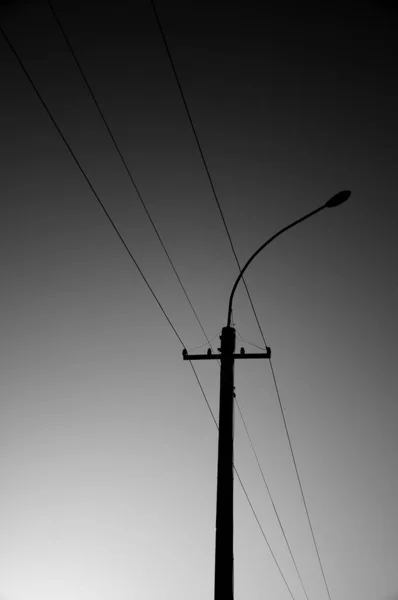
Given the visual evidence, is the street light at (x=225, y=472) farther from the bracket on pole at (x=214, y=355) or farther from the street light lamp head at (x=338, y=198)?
the street light lamp head at (x=338, y=198)

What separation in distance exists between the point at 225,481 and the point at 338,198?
18.6 feet

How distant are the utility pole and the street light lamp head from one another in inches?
129

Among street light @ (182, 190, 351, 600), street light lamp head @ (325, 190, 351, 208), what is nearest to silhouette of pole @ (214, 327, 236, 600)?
street light @ (182, 190, 351, 600)

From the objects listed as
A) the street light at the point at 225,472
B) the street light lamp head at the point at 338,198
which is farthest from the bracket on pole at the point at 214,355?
the street light lamp head at the point at 338,198

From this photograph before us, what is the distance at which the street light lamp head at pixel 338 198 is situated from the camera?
9.23 meters

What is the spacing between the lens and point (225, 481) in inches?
273

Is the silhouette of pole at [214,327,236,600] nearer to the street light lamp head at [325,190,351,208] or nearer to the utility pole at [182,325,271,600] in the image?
the utility pole at [182,325,271,600]

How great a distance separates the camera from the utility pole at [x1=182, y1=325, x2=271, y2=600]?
6.41 meters

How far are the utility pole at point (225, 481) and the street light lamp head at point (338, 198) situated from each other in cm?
328

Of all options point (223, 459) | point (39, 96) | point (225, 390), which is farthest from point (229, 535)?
point (39, 96)

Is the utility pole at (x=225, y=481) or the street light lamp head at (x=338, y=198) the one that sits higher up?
the street light lamp head at (x=338, y=198)

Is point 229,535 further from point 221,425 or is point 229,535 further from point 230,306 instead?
point 230,306

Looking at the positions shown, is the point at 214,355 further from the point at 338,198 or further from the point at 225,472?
the point at 338,198

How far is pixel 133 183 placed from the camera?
29.5 feet
